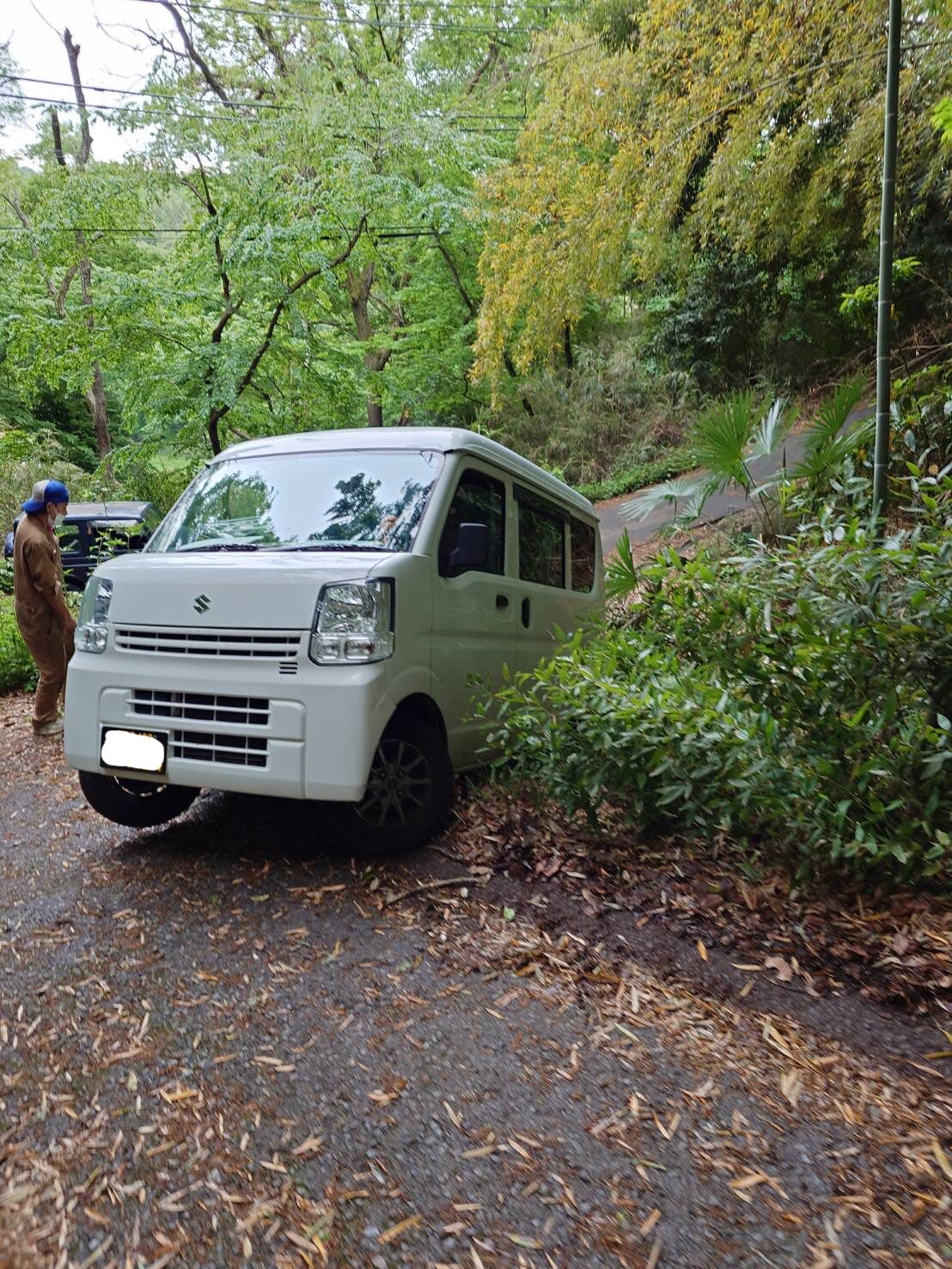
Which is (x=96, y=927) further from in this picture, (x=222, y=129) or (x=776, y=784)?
(x=222, y=129)

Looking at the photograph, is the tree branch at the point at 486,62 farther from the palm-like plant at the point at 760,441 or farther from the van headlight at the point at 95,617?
the van headlight at the point at 95,617

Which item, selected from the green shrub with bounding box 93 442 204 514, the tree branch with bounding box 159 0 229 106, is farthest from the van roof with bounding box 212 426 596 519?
the tree branch with bounding box 159 0 229 106

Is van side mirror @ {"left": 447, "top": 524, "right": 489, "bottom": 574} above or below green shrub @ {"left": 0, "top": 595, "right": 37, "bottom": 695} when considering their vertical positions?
above

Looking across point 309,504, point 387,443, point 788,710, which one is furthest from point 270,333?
point 788,710

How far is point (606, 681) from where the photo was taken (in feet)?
11.9

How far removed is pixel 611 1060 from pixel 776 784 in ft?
3.86

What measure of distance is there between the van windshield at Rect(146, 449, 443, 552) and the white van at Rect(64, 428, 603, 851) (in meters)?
0.01

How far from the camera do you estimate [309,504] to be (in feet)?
14.4

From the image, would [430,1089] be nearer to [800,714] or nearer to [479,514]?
[800,714]

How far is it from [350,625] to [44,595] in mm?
3821

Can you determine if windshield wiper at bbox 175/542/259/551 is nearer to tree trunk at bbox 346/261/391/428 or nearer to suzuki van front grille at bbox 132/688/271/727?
suzuki van front grille at bbox 132/688/271/727

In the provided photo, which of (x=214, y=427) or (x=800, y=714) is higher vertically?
(x=214, y=427)

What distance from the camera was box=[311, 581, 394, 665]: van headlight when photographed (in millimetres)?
3611

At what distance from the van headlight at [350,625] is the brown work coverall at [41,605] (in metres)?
3.65
